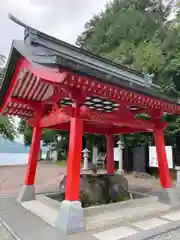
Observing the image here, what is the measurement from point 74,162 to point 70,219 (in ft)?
3.31

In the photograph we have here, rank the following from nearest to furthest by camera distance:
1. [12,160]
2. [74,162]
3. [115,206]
→ 1. [74,162]
2. [115,206]
3. [12,160]

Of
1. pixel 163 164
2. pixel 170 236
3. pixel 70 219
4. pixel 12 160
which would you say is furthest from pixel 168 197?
pixel 12 160

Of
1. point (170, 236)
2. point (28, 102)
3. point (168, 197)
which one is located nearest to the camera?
point (170, 236)

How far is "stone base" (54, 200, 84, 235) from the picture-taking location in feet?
12.1

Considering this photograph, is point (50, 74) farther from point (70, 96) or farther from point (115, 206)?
point (115, 206)

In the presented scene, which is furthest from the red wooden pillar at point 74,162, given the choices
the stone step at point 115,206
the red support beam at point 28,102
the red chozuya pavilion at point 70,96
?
the red support beam at point 28,102

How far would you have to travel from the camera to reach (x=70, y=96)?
13.4ft

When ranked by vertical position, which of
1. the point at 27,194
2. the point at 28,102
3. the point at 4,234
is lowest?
the point at 4,234

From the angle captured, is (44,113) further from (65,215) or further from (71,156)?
(65,215)

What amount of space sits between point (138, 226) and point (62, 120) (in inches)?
104

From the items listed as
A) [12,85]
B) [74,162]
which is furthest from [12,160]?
[74,162]

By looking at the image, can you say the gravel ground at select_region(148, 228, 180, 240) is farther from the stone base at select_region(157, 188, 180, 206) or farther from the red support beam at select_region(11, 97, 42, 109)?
the red support beam at select_region(11, 97, 42, 109)

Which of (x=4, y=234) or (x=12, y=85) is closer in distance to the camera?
(x=4, y=234)

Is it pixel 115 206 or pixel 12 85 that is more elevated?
pixel 12 85
